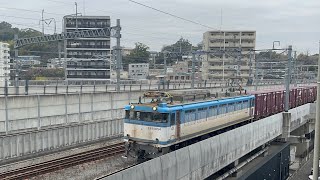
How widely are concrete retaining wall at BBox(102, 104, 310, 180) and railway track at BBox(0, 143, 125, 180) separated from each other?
544 centimetres

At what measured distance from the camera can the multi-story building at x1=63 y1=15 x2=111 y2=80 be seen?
79000 millimetres

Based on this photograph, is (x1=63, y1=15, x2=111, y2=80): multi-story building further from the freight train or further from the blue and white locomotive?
the blue and white locomotive

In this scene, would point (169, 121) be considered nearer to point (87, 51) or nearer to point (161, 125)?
point (161, 125)

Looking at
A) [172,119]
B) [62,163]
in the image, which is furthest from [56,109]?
[172,119]

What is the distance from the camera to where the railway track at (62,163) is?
49.9 feet

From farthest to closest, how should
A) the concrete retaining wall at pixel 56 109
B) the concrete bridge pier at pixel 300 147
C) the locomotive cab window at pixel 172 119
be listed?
the concrete bridge pier at pixel 300 147 < the concrete retaining wall at pixel 56 109 < the locomotive cab window at pixel 172 119

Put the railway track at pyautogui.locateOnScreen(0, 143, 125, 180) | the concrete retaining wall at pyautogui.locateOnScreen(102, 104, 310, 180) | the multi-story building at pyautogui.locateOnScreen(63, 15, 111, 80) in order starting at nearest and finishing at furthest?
the concrete retaining wall at pyautogui.locateOnScreen(102, 104, 310, 180), the railway track at pyautogui.locateOnScreen(0, 143, 125, 180), the multi-story building at pyautogui.locateOnScreen(63, 15, 111, 80)

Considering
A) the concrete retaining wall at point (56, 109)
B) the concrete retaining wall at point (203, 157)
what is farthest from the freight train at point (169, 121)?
the concrete retaining wall at point (56, 109)

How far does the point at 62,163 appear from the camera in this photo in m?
17.1

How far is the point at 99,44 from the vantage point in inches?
3398

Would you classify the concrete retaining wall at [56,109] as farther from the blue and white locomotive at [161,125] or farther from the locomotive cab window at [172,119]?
the locomotive cab window at [172,119]

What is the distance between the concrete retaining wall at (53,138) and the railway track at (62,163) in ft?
6.26

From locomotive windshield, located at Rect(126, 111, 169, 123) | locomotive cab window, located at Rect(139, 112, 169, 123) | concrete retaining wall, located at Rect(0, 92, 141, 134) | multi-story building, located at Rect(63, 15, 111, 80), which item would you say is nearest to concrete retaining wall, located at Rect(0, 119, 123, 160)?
concrete retaining wall, located at Rect(0, 92, 141, 134)

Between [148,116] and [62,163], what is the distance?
4.63m
